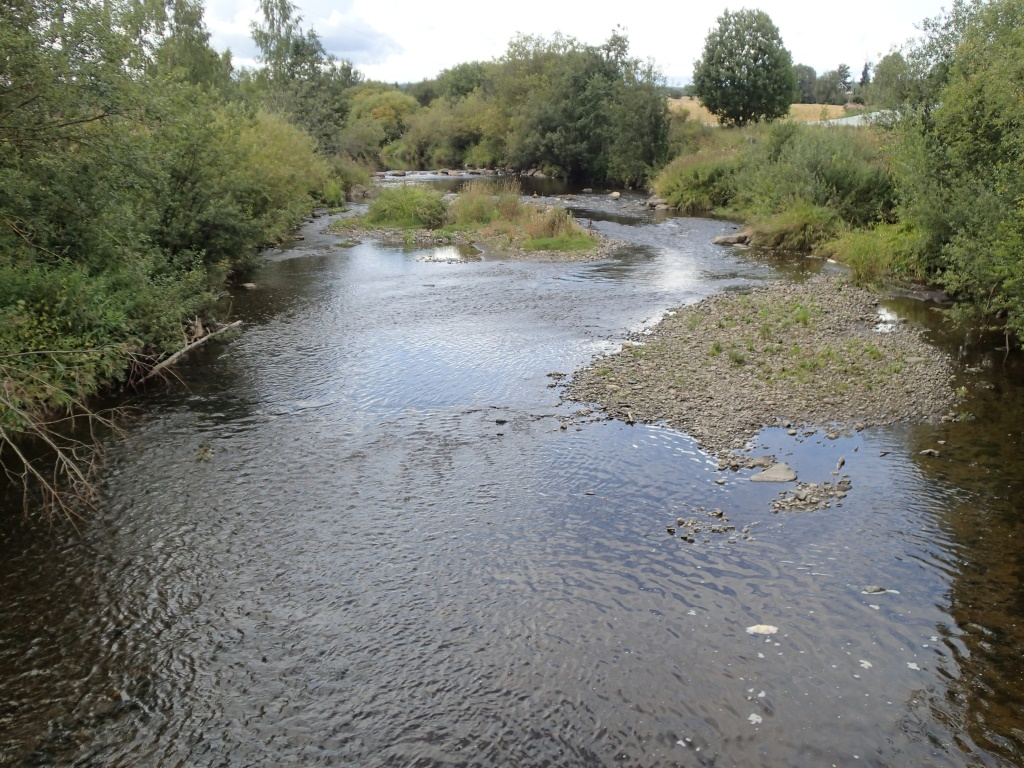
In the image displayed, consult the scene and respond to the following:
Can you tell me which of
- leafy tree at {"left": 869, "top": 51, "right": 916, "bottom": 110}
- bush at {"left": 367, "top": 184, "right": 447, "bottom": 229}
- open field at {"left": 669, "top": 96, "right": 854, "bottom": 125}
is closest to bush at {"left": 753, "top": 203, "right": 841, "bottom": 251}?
leafy tree at {"left": 869, "top": 51, "right": 916, "bottom": 110}

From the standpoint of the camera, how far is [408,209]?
42.2 m

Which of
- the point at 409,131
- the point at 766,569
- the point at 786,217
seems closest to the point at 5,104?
the point at 766,569

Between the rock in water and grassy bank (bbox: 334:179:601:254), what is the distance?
76.4 ft

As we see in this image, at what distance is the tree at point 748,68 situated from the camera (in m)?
65.8

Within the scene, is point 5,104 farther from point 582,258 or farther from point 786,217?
point 786,217

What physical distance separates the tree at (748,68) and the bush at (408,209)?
3613 centimetres

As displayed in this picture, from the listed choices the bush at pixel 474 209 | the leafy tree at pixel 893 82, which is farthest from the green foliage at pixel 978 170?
the bush at pixel 474 209

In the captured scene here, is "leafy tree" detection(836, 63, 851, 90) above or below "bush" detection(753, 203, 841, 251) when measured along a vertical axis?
above

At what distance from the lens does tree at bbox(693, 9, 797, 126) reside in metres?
65.8

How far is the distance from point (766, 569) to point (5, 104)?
1484 cm

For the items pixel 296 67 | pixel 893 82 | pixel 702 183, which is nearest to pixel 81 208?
pixel 893 82

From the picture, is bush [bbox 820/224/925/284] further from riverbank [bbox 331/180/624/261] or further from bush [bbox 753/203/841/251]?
riverbank [bbox 331/180/624/261]

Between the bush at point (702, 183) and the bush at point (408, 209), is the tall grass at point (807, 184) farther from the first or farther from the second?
the bush at point (408, 209)

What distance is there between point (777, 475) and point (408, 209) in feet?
111
